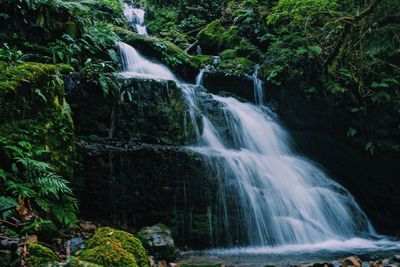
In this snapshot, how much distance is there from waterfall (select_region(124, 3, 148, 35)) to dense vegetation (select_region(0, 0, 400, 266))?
1.55 metres

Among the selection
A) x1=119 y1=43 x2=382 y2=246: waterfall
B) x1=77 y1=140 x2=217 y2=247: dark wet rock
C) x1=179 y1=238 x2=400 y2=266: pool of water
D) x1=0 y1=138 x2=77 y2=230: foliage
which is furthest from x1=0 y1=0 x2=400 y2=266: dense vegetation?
x1=179 y1=238 x2=400 y2=266: pool of water

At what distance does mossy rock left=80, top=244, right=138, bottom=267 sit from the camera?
130 inches

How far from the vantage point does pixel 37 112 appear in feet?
17.4

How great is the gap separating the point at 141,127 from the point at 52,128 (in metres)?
2.51

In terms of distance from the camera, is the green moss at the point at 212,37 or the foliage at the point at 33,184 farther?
the green moss at the point at 212,37

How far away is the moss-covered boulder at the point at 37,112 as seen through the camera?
15.7 feet

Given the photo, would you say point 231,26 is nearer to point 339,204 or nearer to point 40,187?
point 339,204

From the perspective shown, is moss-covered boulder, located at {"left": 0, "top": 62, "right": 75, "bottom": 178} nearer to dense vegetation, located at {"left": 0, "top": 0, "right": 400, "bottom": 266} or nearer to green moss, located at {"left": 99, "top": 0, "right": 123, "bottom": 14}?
dense vegetation, located at {"left": 0, "top": 0, "right": 400, "bottom": 266}

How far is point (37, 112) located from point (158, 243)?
265 centimetres

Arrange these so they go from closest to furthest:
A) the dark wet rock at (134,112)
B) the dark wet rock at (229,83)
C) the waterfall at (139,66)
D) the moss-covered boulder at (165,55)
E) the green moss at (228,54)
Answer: the dark wet rock at (134,112), the waterfall at (139,66), the dark wet rock at (229,83), the moss-covered boulder at (165,55), the green moss at (228,54)

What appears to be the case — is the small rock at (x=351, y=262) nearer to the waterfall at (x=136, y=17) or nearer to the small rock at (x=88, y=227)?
the small rock at (x=88, y=227)

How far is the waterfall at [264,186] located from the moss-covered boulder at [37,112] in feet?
9.06

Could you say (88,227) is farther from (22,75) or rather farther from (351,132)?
(351,132)

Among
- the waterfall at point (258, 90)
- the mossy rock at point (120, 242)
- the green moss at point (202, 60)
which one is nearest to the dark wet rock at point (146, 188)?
the mossy rock at point (120, 242)
